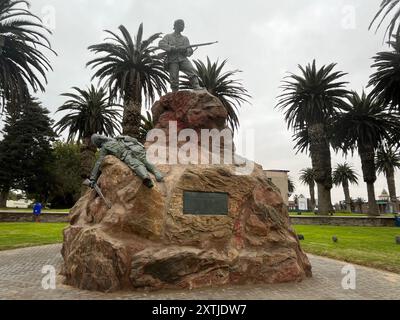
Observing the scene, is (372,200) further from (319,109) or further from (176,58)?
(176,58)

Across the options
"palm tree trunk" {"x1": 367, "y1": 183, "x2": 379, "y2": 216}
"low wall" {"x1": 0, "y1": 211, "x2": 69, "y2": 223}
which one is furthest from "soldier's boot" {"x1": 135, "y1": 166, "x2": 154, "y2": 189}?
"palm tree trunk" {"x1": 367, "y1": 183, "x2": 379, "y2": 216}

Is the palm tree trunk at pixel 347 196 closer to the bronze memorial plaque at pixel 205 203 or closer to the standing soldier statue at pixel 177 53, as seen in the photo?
the standing soldier statue at pixel 177 53

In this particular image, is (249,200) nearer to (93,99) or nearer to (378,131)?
(93,99)

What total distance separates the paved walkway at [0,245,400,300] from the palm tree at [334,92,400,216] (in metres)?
28.1

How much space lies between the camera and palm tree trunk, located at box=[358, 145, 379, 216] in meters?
34.0

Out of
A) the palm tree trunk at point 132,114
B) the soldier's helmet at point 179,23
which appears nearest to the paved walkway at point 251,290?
the soldier's helmet at point 179,23

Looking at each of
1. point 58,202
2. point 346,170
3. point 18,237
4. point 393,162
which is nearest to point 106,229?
point 18,237

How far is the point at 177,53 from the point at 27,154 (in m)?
36.6

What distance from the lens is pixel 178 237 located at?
723cm

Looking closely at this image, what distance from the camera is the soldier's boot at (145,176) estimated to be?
7.29 metres

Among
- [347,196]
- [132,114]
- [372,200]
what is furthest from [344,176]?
[132,114]

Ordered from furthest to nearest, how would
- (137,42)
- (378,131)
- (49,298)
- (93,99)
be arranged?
(378,131) → (93,99) → (137,42) → (49,298)

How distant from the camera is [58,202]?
47.1 metres

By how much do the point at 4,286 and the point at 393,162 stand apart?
62244 millimetres
